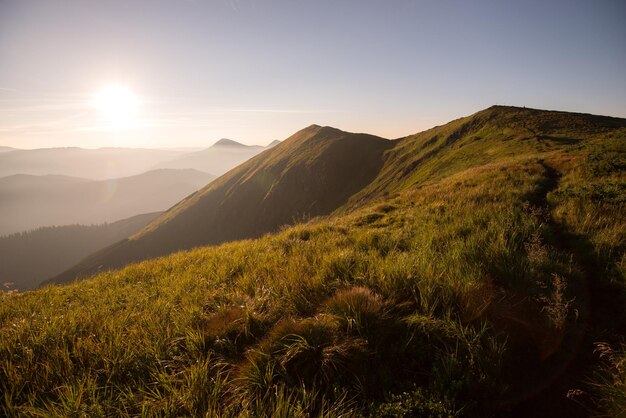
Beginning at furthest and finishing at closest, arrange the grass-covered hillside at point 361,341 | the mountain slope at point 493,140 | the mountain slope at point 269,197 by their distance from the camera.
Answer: the mountain slope at point 269,197 → the mountain slope at point 493,140 → the grass-covered hillside at point 361,341

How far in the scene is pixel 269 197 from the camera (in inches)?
3684

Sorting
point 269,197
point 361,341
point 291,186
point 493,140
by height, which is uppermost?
point 493,140

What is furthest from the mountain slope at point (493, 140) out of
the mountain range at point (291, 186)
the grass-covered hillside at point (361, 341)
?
the grass-covered hillside at point (361, 341)

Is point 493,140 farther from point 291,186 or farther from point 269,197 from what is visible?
point 269,197

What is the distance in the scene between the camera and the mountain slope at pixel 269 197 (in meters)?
86.8

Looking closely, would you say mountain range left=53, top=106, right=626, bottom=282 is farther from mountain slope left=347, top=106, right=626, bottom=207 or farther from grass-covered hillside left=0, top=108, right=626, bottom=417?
grass-covered hillside left=0, top=108, right=626, bottom=417

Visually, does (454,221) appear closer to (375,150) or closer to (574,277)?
(574,277)

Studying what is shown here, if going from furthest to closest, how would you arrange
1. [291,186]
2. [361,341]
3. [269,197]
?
1. [291,186]
2. [269,197]
3. [361,341]

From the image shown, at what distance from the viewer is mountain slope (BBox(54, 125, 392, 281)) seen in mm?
86812

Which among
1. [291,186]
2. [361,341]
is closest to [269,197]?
[291,186]

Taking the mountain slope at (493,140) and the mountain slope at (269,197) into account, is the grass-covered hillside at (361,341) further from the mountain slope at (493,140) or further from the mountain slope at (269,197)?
the mountain slope at (269,197)

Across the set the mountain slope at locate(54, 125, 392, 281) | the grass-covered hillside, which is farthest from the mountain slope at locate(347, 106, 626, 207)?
the grass-covered hillside

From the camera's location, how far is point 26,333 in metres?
3.85

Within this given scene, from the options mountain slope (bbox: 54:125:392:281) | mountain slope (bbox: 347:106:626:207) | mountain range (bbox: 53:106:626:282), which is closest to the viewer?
mountain slope (bbox: 347:106:626:207)
